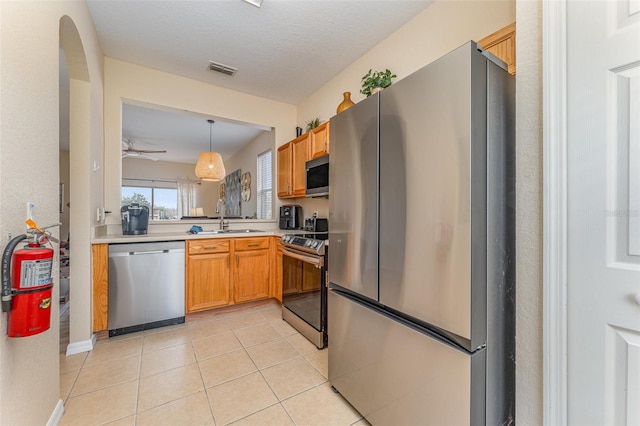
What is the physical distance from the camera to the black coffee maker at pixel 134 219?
273 centimetres

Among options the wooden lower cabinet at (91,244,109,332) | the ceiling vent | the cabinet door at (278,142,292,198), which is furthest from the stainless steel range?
the ceiling vent

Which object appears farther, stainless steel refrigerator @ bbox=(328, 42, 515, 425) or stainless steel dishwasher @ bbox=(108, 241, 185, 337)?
stainless steel dishwasher @ bbox=(108, 241, 185, 337)

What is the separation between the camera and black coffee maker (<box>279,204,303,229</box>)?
3.73 metres

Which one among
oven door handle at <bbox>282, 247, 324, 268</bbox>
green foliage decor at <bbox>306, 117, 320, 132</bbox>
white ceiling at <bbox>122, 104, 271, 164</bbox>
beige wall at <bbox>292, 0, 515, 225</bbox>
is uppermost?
white ceiling at <bbox>122, 104, 271, 164</bbox>

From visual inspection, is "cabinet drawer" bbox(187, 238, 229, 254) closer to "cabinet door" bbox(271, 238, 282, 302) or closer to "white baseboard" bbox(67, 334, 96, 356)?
"cabinet door" bbox(271, 238, 282, 302)

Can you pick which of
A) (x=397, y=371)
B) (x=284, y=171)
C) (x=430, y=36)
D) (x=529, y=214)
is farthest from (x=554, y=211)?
(x=284, y=171)

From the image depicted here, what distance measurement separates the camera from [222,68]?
3021mm

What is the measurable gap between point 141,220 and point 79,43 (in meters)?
1.59

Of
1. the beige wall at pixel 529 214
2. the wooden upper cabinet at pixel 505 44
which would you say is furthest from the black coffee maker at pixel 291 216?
the beige wall at pixel 529 214

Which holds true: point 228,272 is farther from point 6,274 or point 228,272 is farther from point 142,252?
point 6,274

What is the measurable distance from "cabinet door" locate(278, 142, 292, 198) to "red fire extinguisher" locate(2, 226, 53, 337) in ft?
8.78

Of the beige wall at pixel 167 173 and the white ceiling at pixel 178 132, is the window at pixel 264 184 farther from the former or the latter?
the beige wall at pixel 167 173

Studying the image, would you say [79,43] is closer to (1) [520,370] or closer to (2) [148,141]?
(1) [520,370]

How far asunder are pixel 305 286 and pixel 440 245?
1672 millimetres
